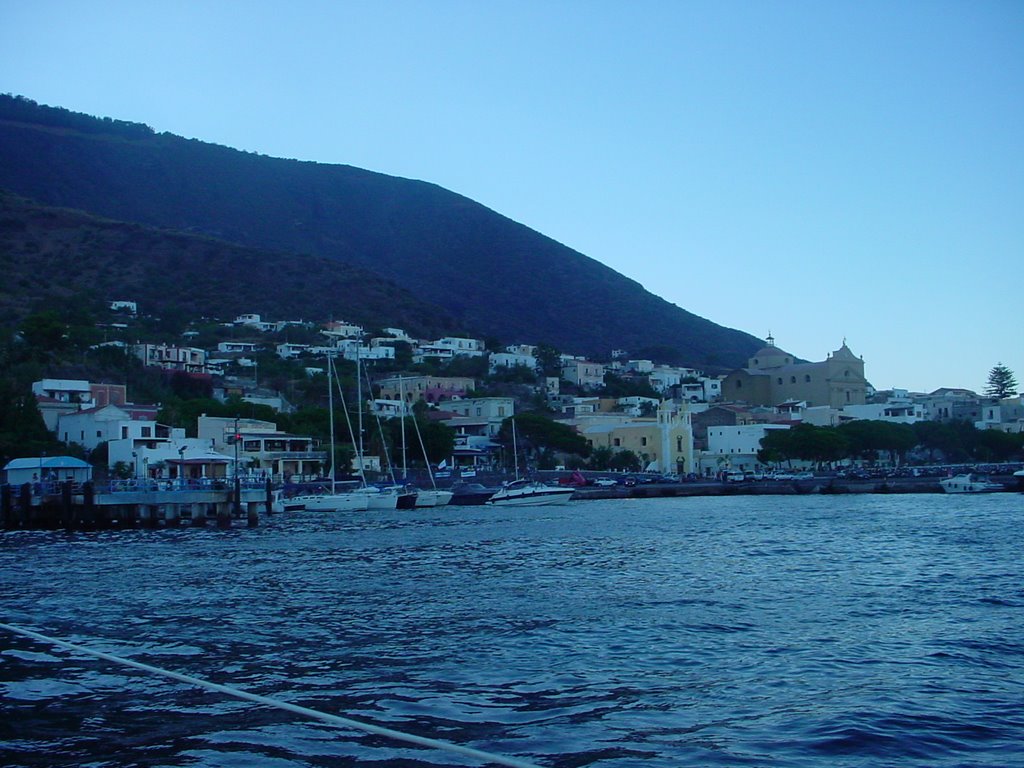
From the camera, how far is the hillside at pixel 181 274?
14288cm

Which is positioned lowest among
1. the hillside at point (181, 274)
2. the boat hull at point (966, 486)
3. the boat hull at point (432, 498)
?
the boat hull at point (966, 486)

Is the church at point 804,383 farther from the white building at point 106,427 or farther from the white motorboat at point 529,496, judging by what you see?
the white building at point 106,427

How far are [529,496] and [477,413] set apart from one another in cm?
3371

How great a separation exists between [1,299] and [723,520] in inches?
3840

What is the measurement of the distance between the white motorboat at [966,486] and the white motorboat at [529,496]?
2306 centimetres

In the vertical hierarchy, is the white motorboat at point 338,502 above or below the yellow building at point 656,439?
below

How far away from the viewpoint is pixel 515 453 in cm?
7800

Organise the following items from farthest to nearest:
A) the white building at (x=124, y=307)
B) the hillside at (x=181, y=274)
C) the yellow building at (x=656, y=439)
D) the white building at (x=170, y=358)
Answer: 1. the hillside at (x=181, y=274)
2. the white building at (x=124, y=307)
3. the white building at (x=170, y=358)
4. the yellow building at (x=656, y=439)

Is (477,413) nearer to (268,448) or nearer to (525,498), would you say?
(268,448)

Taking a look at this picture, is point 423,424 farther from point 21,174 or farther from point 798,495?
point 21,174

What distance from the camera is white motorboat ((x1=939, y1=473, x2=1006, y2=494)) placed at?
64.4 meters

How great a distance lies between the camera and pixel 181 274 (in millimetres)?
157750

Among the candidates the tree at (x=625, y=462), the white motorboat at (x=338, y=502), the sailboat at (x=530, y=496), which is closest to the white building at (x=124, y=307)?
the tree at (x=625, y=462)

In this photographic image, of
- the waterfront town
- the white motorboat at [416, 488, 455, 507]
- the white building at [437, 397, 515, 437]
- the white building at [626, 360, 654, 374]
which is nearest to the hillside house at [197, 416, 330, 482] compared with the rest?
the waterfront town
